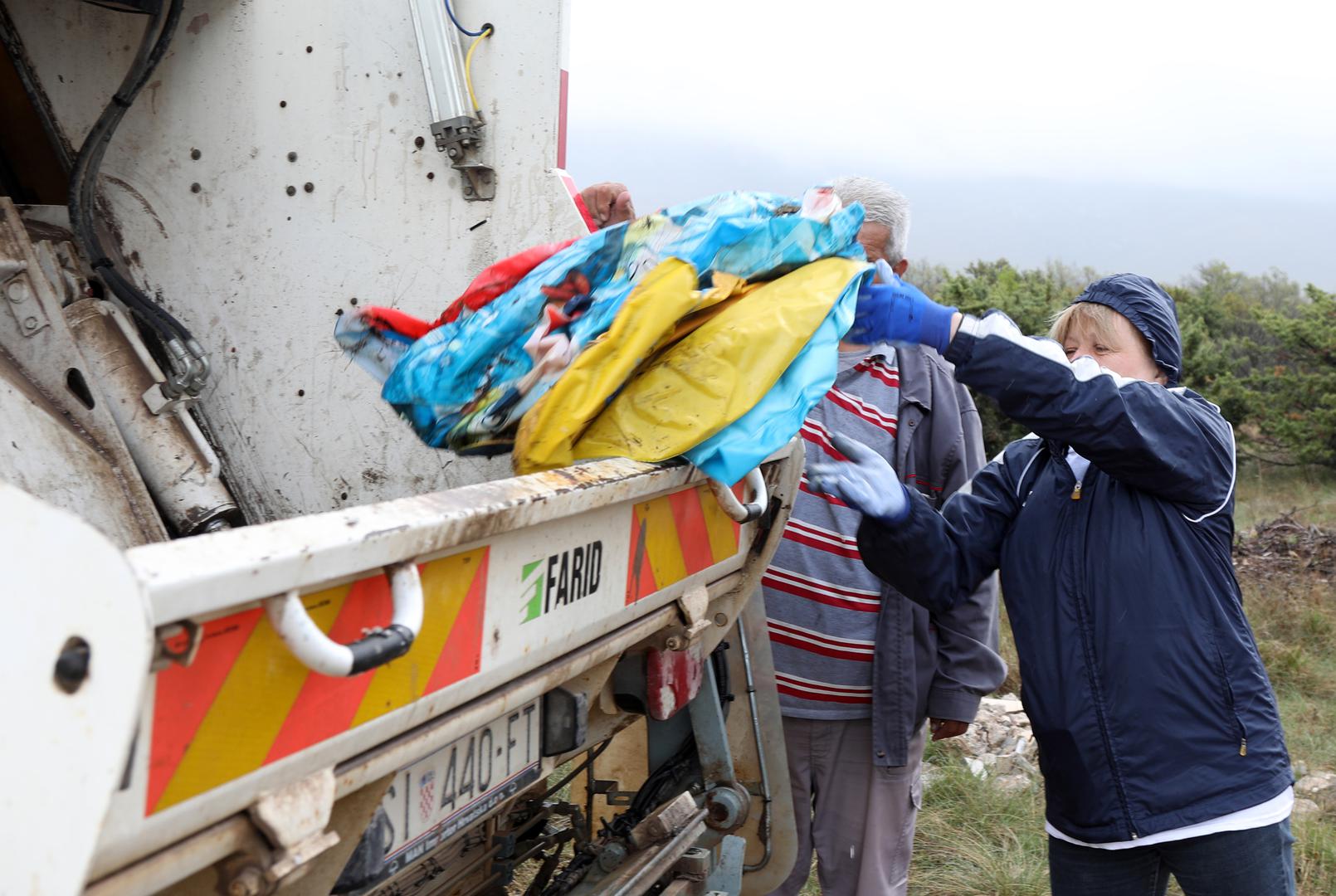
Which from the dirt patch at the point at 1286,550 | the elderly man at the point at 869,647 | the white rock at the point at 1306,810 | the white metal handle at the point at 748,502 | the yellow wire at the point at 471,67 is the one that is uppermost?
the yellow wire at the point at 471,67

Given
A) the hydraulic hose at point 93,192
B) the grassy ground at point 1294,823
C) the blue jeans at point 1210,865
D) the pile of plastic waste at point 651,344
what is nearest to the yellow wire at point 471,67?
the pile of plastic waste at point 651,344

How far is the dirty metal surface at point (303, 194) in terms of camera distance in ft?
7.57

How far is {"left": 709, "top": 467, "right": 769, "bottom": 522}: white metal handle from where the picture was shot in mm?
1822

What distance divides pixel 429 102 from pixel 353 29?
23 cm

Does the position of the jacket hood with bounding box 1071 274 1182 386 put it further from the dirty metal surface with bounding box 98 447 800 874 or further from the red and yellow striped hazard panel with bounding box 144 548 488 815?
the red and yellow striped hazard panel with bounding box 144 548 488 815

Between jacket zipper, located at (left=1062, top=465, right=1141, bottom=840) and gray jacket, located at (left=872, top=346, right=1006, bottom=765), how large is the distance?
1.73 ft

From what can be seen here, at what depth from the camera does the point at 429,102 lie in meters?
2.30

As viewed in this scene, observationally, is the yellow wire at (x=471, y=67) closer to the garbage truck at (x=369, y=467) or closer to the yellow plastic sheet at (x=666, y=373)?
the garbage truck at (x=369, y=467)

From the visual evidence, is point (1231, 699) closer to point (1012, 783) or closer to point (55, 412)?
point (55, 412)

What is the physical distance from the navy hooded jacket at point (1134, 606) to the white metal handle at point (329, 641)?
126 centimetres

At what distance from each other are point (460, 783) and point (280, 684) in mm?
538

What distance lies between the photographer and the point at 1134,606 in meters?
1.99

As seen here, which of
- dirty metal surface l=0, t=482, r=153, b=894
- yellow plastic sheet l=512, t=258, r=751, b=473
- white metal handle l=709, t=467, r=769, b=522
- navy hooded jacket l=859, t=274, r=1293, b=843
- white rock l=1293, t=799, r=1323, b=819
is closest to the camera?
dirty metal surface l=0, t=482, r=153, b=894

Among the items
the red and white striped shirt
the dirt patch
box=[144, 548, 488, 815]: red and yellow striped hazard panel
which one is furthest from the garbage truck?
the dirt patch
